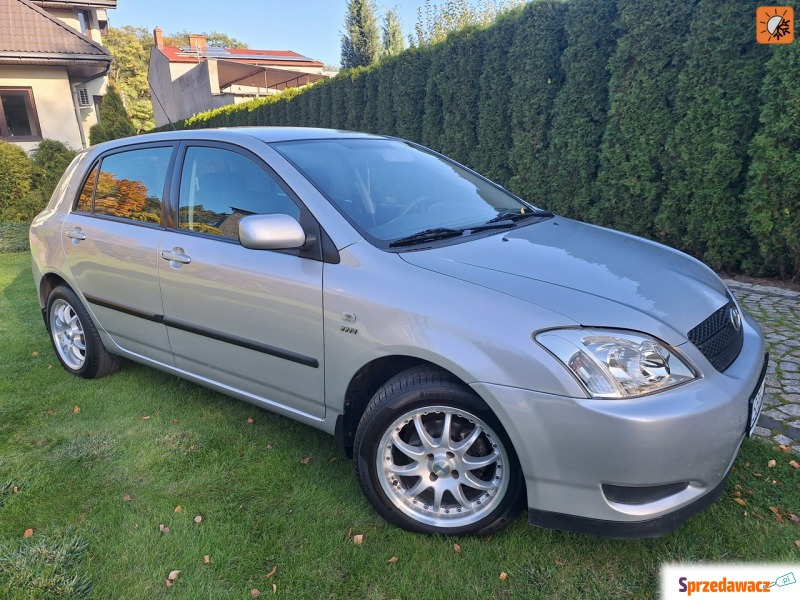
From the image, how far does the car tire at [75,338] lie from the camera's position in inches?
151

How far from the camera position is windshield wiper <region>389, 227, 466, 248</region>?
2445mm

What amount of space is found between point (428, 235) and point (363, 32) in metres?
32.4

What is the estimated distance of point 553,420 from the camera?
1860 millimetres

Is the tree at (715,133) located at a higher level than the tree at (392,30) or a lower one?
lower

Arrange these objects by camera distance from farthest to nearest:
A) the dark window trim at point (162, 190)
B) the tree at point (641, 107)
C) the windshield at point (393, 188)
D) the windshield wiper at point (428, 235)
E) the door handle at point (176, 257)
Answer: the tree at point (641, 107), the dark window trim at point (162, 190), the door handle at point (176, 257), the windshield at point (393, 188), the windshield wiper at point (428, 235)

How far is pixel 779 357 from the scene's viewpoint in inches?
148

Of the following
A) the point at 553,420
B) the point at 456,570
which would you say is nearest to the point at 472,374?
the point at 553,420

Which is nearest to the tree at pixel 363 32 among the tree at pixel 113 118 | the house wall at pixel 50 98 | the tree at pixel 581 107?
the tree at pixel 113 118

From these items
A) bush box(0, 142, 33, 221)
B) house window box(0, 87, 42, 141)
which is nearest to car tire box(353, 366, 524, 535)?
bush box(0, 142, 33, 221)

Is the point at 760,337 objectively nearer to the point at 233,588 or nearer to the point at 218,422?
the point at 233,588

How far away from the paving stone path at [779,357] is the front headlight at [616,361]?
1454 millimetres

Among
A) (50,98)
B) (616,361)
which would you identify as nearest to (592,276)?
(616,361)

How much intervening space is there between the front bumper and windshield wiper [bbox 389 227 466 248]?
0.78 m

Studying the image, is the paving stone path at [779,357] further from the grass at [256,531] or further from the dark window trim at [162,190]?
the dark window trim at [162,190]
